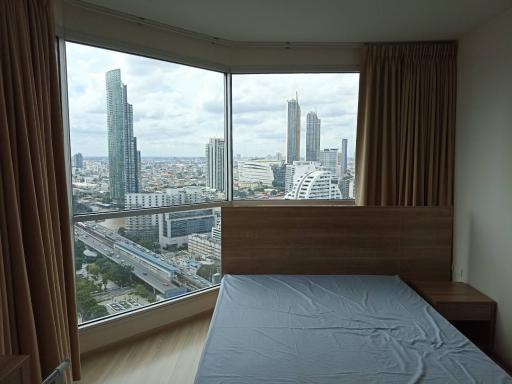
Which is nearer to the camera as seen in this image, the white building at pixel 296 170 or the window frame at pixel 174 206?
the window frame at pixel 174 206

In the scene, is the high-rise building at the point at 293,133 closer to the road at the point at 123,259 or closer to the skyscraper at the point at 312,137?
the skyscraper at the point at 312,137

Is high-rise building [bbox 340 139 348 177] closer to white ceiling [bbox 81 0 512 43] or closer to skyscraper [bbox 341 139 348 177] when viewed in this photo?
skyscraper [bbox 341 139 348 177]

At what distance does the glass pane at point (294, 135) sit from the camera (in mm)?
3482

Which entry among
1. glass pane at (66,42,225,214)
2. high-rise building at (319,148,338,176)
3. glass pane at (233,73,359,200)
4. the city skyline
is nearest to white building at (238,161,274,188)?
glass pane at (233,73,359,200)

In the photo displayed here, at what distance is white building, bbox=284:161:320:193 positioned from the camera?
3.58 m

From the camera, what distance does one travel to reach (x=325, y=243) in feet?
10.4

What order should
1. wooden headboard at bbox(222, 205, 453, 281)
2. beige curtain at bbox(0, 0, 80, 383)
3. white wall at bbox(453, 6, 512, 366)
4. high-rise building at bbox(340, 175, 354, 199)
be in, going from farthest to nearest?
1. high-rise building at bbox(340, 175, 354, 199)
2. wooden headboard at bbox(222, 205, 453, 281)
3. white wall at bbox(453, 6, 512, 366)
4. beige curtain at bbox(0, 0, 80, 383)

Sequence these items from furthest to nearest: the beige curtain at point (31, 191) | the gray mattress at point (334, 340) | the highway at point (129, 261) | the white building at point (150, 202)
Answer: the white building at point (150, 202), the highway at point (129, 261), the beige curtain at point (31, 191), the gray mattress at point (334, 340)

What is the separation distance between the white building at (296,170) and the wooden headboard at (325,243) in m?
0.50

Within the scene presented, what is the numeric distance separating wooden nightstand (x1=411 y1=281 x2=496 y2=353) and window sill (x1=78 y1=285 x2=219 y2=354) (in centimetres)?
200

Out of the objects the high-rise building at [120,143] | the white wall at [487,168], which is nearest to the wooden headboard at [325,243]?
the white wall at [487,168]

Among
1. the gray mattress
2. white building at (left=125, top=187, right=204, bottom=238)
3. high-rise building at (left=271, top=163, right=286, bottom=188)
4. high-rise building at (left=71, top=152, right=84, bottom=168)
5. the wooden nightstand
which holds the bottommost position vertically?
the wooden nightstand

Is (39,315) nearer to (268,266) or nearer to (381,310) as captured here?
(268,266)

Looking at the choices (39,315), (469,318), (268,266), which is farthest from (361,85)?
(39,315)
